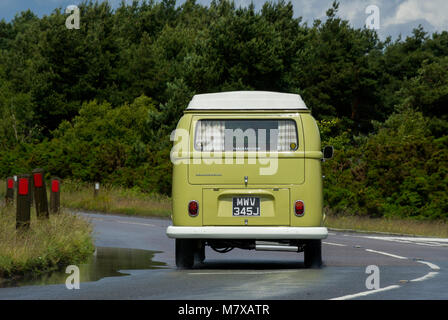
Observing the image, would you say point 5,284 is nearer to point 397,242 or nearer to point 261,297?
point 261,297

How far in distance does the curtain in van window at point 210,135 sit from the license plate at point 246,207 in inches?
36.4

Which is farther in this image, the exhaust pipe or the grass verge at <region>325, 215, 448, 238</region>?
the grass verge at <region>325, 215, 448, 238</region>

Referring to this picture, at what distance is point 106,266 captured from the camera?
14734 millimetres

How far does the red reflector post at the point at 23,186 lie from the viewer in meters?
14.0

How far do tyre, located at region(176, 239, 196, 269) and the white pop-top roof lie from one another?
221 centimetres

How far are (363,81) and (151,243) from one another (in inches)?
2210

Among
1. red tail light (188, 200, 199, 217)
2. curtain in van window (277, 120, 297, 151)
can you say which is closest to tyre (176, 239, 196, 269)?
red tail light (188, 200, 199, 217)

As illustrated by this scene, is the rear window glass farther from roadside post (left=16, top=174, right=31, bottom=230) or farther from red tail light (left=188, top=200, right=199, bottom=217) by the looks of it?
roadside post (left=16, top=174, right=31, bottom=230)

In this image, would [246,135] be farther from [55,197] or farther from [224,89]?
[224,89]

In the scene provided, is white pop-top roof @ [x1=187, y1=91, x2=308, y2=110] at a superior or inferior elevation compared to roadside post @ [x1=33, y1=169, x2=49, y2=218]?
superior

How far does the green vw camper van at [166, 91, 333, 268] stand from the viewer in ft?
44.5

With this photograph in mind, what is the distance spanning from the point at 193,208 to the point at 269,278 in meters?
1.85

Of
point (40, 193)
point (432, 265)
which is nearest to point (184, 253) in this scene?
point (40, 193)

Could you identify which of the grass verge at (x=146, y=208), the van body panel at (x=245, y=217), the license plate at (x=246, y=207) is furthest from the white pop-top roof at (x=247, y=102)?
the grass verge at (x=146, y=208)
